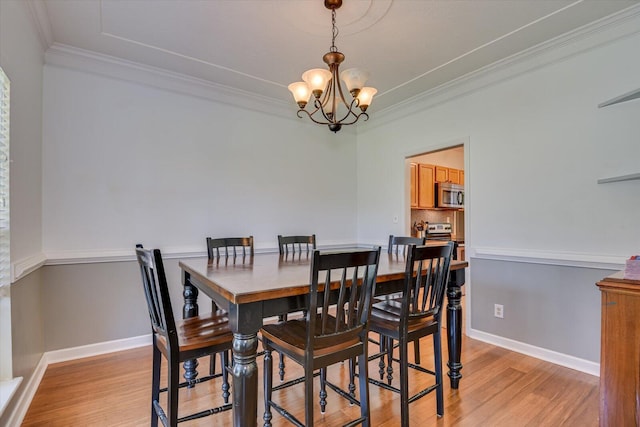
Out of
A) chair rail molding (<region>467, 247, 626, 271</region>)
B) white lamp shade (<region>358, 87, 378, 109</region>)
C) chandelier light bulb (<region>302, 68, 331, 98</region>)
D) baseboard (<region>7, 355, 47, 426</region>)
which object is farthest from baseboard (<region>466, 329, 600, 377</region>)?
baseboard (<region>7, 355, 47, 426</region>)

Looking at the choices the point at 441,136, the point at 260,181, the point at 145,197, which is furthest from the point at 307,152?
the point at 145,197

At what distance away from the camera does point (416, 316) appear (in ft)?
5.79

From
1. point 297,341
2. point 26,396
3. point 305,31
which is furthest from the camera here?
point 305,31

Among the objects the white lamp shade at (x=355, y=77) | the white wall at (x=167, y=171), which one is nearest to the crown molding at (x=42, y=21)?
the white wall at (x=167, y=171)

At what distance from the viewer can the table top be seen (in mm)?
1321

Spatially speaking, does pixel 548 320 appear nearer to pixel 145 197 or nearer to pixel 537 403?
pixel 537 403

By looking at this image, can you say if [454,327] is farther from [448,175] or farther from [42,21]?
[448,175]

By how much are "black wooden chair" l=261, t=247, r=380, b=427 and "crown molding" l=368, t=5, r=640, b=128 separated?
7.91 feet

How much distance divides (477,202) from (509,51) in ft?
4.39

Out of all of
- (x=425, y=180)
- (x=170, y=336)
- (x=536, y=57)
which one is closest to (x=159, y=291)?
(x=170, y=336)

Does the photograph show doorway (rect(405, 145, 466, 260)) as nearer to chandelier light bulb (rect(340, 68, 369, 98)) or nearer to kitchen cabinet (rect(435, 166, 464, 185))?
kitchen cabinet (rect(435, 166, 464, 185))

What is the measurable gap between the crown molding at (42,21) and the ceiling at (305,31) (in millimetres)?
11

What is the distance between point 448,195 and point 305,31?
3.88m

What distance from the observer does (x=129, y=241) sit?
288 centimetres
